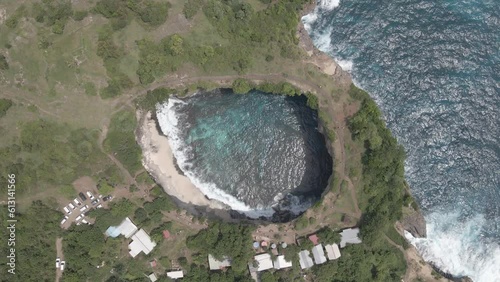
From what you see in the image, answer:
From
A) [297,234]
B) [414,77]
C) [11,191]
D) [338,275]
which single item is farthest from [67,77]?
[414,77]

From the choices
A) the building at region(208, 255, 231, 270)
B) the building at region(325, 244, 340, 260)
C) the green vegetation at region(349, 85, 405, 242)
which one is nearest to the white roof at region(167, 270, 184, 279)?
the building at region(208, 255, 231, 270)

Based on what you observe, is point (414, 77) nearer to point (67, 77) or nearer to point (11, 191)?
point (67, 77)

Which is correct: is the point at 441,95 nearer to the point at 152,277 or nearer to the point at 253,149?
the point at 253,149

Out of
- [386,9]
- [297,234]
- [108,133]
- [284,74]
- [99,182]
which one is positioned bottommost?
Answer: [297,234]

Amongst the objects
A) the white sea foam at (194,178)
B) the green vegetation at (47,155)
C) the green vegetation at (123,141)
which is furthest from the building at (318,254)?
the green vegetation at (47,155)

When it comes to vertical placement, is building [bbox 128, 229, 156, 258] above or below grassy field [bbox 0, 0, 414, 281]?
below

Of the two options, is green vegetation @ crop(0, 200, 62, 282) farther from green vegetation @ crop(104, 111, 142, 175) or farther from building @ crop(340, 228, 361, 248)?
building @ crop(340, 228, 361, 248)
